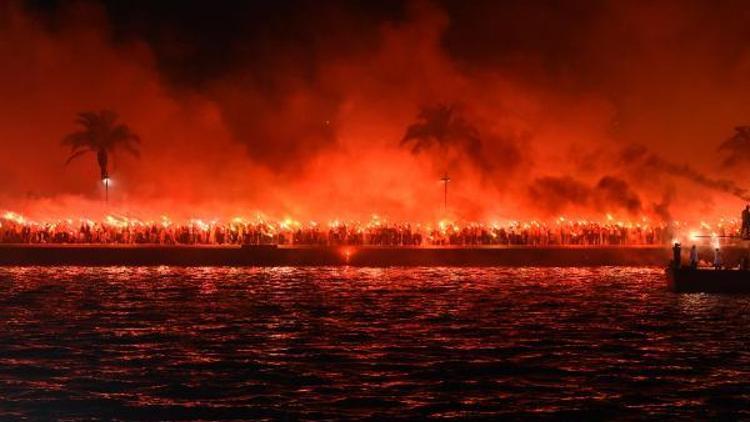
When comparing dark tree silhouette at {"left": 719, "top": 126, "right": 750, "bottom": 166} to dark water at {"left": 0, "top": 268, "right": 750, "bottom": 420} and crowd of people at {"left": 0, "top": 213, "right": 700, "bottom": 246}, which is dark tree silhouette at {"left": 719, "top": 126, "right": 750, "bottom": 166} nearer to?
crowd of people at {"left": 0, "top": 213, "right": 700, "bottom": 246}

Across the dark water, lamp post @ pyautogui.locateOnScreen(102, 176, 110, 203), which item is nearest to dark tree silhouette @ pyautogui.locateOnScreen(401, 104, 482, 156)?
lamp post @ pyautogui.locateOnScreen(102, 176, 110, 203)

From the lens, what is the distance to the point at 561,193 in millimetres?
128125

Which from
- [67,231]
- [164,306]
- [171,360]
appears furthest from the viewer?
[67,231]

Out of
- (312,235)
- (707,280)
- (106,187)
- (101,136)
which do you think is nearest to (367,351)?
(707,280)

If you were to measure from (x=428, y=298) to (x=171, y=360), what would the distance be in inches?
901

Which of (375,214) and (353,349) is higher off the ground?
(375,214)

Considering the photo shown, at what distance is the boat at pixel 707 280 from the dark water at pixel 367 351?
1215mm

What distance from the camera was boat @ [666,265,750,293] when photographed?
2506 inches

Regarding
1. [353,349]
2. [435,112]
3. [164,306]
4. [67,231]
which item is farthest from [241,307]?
[435,112]

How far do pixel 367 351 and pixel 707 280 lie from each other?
3482 centimetres

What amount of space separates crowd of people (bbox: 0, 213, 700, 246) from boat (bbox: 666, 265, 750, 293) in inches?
1238

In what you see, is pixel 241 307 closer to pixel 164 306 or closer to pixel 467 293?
pixel 164 306

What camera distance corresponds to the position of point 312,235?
10006 cm

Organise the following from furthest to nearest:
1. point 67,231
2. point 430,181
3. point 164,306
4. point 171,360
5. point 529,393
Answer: point 430,181, point 67,231, point 164,306, point 171,360, point 529,393
